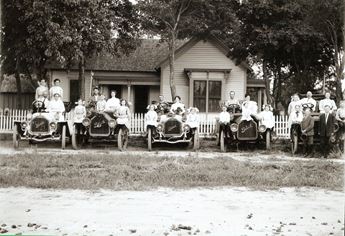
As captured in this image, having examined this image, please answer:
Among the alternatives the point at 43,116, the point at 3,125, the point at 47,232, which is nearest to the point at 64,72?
the point at 3,125

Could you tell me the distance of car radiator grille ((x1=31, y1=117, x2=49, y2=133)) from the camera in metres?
15.7

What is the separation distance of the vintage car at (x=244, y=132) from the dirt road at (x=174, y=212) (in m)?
6.98

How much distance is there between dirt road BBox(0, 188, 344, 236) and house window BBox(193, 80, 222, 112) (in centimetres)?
1924

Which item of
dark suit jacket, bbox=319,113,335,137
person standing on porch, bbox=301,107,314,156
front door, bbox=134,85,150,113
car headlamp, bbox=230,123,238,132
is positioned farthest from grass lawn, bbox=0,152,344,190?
front door, bbox=134,85,150,113

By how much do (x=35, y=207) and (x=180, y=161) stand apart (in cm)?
557

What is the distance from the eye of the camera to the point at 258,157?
572 inches

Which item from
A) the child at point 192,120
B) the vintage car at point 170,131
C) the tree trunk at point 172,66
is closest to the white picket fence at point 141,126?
the child at point 192,120

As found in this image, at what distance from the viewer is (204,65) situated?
28328 mm

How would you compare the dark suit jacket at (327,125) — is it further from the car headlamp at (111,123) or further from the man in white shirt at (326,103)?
the car headlamp at (111,123)

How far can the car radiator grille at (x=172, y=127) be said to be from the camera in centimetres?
1622

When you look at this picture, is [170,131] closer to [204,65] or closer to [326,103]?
[326,103]

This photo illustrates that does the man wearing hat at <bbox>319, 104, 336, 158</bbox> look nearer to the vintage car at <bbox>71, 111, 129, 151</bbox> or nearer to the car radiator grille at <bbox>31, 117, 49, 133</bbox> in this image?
the vintage car at <bbox>71, 111, 129, 151</bbox>

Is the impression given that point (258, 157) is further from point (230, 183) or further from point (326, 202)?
point (326, 202)

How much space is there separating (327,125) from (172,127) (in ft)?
15.5
